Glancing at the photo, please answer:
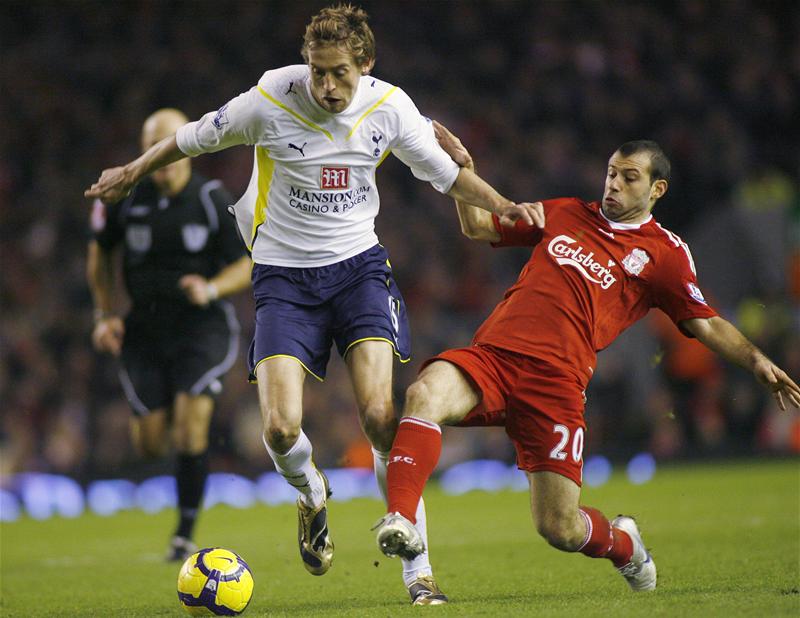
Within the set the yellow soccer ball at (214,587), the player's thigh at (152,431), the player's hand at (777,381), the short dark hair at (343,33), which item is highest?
the short dark hair at (343,33)

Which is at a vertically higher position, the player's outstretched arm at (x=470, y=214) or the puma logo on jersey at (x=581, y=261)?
the player's outstretched arm at (x=470, y=214)

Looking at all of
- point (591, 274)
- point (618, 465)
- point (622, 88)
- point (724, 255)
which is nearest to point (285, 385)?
point (591, 274)

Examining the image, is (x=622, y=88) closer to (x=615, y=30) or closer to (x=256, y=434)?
(x=615, y=30)

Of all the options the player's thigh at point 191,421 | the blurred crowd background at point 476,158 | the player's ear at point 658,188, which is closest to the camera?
the player's ear at point 658,188

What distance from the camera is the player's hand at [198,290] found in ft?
25.6

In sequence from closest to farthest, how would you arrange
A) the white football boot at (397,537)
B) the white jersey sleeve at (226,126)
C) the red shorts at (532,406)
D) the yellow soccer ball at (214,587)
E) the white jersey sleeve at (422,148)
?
the white football boot at (397,537), the yellow soccer ball at (214,587), the red shorts at (532,406), the white jersey sleeve at (226,126), the white jersey sleeve at (422,148)

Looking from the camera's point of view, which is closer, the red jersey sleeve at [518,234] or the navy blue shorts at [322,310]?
the navy blue shorts at [322,310]

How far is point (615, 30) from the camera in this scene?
2066 centimetres

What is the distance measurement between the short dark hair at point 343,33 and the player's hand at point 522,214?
934mm

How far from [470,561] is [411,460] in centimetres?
254

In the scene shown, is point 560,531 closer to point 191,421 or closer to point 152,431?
point 191,421

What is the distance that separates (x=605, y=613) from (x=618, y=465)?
34.0ft

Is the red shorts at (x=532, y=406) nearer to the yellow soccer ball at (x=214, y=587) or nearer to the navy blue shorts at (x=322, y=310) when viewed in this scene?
the navy blue shorts at (x=322, y=310)

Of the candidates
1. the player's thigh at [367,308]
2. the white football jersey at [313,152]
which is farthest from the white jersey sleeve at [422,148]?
the player's thigh at [367,308]
